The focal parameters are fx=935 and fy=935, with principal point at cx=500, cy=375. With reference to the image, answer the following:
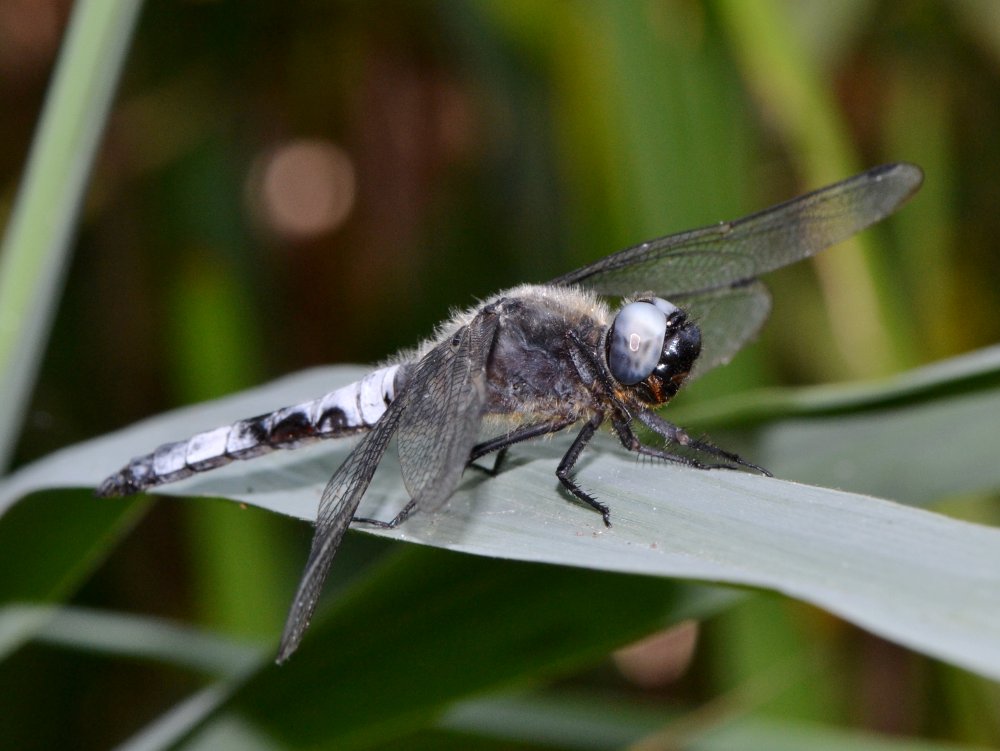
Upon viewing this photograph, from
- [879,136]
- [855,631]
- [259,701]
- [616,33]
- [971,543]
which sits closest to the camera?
[971,543]

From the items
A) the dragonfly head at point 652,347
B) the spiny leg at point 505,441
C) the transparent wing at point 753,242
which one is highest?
the transparent wing at point 753,242

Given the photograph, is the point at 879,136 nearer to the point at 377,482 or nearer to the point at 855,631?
the point at 855,631

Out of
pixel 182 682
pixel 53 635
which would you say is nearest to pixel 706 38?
pixel 53 635

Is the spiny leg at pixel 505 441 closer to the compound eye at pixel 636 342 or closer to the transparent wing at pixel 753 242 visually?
the compound eye at pixel 636 342

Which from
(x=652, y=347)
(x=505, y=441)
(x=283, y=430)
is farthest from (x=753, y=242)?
(x=283, y=430)

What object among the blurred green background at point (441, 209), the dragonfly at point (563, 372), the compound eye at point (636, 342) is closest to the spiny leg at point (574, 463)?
the dragonfly at point (563, 372)

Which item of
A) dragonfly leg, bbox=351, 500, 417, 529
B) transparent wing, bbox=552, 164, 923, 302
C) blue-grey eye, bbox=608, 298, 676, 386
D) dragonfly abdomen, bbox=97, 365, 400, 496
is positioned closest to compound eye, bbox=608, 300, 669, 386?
blue-grey eye, bbox=608, 298, 676, 386
